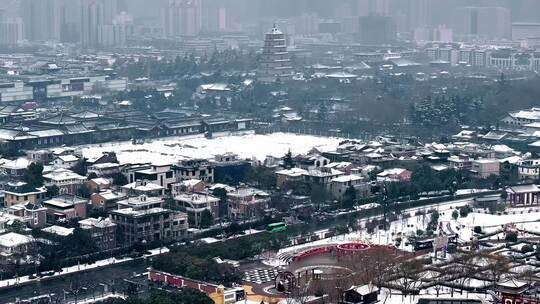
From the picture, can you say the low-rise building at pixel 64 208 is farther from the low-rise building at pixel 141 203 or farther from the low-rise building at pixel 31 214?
the low-rise building at pixel 141 203

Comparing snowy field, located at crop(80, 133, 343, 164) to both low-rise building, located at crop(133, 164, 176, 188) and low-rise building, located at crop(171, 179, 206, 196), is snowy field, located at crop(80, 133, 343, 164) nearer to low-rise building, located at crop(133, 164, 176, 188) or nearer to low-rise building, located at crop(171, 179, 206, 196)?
low-rise building, located at crop(133, 164, 176, 188)

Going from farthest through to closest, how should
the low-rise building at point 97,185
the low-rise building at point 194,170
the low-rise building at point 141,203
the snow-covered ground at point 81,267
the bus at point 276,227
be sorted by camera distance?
the low-rise building at point 194,170 < the low-rise building at point 97,185 < the bus at point 276,227 < the low-rise building at point 141,203 < the snow-covered ground at point 81,267

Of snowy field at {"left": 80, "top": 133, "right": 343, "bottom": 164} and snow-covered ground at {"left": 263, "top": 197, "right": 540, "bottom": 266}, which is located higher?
snowy field at {"left": 80, "top": 133, "right": 343, "bottom": 164}

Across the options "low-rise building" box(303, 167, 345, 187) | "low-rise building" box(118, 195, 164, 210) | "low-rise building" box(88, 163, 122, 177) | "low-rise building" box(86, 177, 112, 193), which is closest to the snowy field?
"low-rise building" box(88, 163, 122, 177)

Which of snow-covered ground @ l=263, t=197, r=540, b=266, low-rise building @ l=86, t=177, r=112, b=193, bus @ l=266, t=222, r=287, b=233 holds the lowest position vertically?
snow-covered ground @ l=263, t=197, r=540, b=266

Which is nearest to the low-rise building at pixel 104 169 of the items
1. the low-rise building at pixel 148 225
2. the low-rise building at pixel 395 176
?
the low-rise building at pixel 148 225

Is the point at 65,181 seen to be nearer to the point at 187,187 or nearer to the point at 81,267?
the point at 187,187

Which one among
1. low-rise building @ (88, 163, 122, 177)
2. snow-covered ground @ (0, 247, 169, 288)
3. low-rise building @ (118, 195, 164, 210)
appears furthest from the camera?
low-rise building @ (88, 163, 122, 177)

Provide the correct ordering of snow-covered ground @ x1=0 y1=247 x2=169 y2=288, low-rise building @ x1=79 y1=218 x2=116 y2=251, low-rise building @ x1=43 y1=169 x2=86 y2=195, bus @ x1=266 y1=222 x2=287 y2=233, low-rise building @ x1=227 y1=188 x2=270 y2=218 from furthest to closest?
low-rise building @ x1=43 y1=169 x2=86 y2=195, low-rise building @ x1=227 y1=188 x2=270 y2=218, bus @ x1=266 y1=222 x2=287 y2=233, low-rise building @ x1=79 y1=218 x2=116 y2=251, snow-covered ground @ x1=0 y1=247 x2=169 y2=288
